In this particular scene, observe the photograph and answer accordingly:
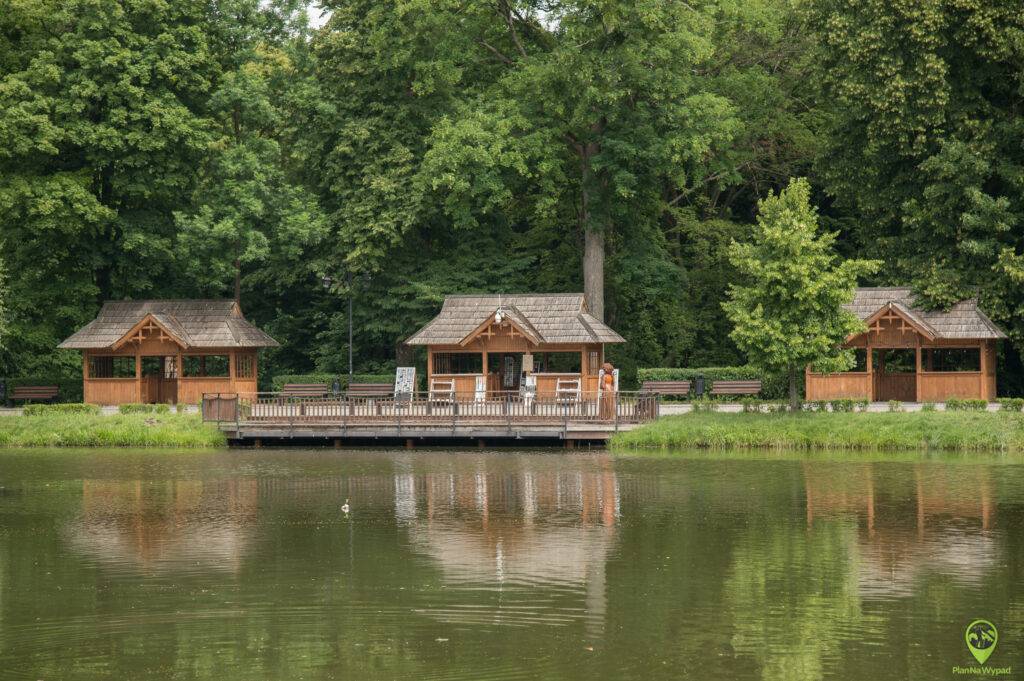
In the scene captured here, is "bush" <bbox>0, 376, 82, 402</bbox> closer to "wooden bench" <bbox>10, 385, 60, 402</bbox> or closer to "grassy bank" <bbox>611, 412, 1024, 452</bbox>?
"wooden bench" <bbox>10, 385, 60, 402</bbox>

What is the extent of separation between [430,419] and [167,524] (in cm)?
1512

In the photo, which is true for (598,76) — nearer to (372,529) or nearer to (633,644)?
(372,529)

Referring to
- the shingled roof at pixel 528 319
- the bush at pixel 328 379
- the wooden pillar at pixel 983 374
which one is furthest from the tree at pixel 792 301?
the bush at pixel 328 379

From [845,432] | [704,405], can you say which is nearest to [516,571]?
[845,432]

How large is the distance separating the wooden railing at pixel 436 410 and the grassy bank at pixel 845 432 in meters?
1.62

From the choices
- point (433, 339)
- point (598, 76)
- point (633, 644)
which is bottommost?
point (633, 644)

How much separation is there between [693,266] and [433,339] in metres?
15.5

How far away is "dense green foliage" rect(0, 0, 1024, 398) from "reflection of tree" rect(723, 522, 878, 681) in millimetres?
24806

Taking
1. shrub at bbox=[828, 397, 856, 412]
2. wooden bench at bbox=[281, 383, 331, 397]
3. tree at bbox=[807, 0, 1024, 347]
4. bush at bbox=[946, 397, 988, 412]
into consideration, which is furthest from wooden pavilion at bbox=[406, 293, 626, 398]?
tree at bbox=[807, 0, 1024, 347]

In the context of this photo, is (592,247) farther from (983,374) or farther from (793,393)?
(983,374)

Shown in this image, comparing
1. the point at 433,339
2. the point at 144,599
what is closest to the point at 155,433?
the point at 433,339

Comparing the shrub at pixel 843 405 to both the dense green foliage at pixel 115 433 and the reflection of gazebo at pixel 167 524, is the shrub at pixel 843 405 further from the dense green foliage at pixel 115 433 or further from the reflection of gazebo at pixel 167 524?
the dense green foliage at pixel 115 433

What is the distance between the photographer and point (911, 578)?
21531 mm

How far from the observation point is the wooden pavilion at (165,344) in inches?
1984
